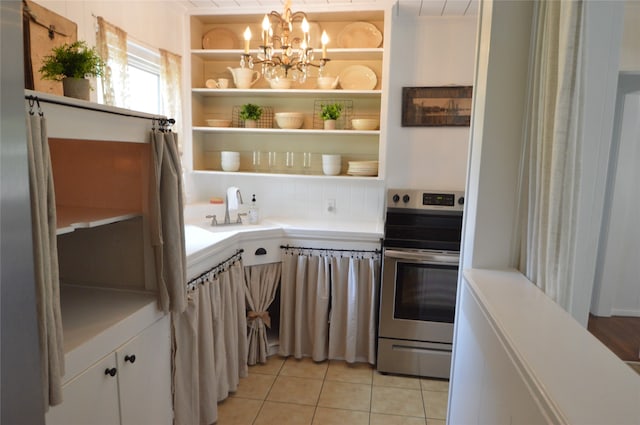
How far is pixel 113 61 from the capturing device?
2408 mm

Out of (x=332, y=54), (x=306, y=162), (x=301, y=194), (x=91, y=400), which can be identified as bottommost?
(x=91, y=400)

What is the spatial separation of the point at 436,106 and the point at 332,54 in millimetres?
895

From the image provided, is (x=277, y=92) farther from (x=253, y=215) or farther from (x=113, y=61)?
(x=113, y=61)

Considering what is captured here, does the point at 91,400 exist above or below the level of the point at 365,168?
below

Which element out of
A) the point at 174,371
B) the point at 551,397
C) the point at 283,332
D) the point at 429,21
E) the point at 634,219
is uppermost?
the point at 429,21

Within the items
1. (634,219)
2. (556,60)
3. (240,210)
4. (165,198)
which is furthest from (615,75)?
(240,210)

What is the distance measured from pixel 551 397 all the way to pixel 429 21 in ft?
9.73

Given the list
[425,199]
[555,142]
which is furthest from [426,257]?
[555,142]

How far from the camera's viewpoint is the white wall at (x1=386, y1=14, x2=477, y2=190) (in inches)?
122

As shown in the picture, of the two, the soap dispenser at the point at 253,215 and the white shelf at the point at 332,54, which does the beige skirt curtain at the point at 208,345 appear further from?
the white shelf at the point at 332,54

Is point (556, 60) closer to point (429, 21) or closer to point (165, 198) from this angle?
point (165, 198)

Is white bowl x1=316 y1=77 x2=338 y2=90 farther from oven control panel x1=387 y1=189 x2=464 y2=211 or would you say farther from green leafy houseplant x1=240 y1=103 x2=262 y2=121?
oven control panel x1=387 y1=189 x2=464 y2=211

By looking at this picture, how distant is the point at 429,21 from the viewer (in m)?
3.11

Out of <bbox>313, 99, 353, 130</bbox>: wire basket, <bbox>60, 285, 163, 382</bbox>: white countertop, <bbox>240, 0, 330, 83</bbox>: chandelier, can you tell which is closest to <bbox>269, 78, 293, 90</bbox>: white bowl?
<bbox>313, 99, 353, 130</bbox>: wire basket
